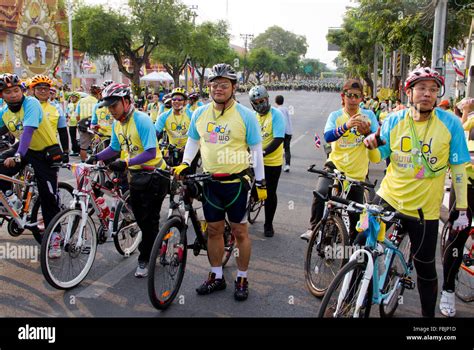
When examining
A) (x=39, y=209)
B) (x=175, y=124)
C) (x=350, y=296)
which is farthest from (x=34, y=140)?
(x=350, y=296)

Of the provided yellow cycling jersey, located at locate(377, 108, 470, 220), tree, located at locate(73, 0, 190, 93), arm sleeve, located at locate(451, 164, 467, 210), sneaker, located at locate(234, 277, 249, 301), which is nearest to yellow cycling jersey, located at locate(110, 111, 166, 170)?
sneaker, located at locate(234, 277, 249, 301)

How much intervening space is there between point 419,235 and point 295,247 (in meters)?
2.64

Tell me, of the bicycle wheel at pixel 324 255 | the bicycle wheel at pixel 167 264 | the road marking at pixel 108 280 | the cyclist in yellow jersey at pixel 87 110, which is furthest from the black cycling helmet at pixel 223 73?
the cyclist in yellow jersey at pixel 87 110

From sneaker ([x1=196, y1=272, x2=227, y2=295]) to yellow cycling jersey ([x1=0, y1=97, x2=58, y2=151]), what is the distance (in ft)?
8.30

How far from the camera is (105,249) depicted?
6.04 meters

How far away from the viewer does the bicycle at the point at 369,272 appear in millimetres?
3396

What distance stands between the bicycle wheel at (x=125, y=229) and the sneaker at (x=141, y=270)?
61cm

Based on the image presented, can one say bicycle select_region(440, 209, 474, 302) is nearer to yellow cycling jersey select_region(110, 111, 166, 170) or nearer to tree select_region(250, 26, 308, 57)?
yellow cycling jersey select_region(110, 111, 166, 170)

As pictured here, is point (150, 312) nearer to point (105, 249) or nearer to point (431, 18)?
point (105, 249)

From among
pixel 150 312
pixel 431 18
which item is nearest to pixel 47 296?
pixel 150 312

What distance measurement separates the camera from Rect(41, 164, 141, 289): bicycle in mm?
4586

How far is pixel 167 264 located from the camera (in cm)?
435

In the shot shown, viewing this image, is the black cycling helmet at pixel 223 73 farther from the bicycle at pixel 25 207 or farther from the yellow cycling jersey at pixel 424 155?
the bicycle at pixel 25 207
